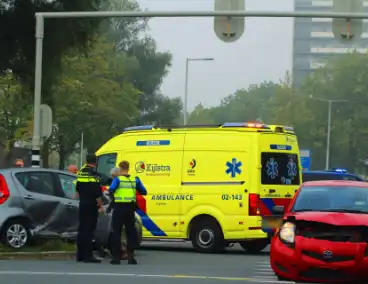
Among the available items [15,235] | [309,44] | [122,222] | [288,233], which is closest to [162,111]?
[15,235]

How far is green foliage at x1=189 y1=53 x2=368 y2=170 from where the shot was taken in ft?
284

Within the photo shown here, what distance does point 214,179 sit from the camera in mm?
→ 16531

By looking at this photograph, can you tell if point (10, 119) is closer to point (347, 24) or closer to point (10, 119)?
point (10, 119)

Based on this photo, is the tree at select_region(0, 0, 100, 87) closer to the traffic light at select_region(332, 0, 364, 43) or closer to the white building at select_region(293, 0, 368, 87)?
the traffic light at select_region(332, 0, 364, 43)

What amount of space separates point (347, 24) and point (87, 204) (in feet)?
27.3

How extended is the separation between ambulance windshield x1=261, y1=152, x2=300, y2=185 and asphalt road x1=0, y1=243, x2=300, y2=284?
1.73m

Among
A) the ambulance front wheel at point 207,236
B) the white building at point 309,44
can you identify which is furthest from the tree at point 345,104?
the ambulance front wheel at point 207,236

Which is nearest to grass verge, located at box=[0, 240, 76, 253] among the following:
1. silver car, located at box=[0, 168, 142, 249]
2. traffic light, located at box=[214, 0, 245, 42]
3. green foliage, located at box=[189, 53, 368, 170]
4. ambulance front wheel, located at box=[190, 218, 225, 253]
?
silver car, located at box=[0, 168, 142, 249]

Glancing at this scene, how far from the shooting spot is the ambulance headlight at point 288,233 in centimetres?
1043

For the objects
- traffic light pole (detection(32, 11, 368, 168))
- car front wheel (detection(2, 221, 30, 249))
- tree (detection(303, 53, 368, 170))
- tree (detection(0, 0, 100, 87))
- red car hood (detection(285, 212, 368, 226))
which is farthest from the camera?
tree (detection(303, 53, 368, 170))

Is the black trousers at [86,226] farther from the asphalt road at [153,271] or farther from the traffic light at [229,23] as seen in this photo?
the traffic light at [229,23]

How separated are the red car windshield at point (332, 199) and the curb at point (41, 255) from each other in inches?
181

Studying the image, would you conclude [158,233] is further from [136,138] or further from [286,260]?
[286,260]

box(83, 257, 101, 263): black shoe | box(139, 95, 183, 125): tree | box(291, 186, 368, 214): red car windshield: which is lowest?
box(83, 257, 101, 263): black shoe
